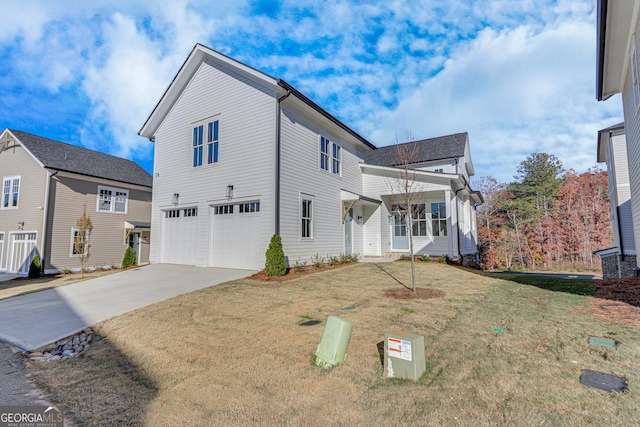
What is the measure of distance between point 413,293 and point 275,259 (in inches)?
185

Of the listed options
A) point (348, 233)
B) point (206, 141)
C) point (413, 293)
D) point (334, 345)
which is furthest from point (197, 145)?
point (334, 345)

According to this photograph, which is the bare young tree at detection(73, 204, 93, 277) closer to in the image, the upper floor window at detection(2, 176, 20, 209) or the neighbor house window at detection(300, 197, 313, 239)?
the upper floor window at detection(2, 176, 20, 209)

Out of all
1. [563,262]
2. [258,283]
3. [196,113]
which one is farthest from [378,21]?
[563,262]

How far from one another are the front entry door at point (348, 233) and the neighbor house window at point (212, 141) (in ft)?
21.7

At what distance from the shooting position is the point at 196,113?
13344 mm

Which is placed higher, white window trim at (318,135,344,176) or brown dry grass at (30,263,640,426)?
white window trim at (318,135,344,176)

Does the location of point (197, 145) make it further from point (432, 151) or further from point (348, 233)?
point (432, 151)

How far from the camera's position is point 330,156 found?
13.9m

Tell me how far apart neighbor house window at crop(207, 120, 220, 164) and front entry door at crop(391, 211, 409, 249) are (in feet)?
30.7

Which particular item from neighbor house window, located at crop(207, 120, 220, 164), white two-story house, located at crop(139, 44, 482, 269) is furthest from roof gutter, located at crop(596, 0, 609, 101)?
neighbor house window, located at crop(207, 120, 220, 164)

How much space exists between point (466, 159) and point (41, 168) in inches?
1032

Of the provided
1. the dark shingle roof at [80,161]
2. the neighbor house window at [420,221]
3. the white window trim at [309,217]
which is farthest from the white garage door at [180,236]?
the neighbor house window at [420,221]

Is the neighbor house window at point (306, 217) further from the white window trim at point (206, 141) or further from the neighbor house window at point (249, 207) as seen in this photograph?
the white window trim at point (206, 141)

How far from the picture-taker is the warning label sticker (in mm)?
3240
